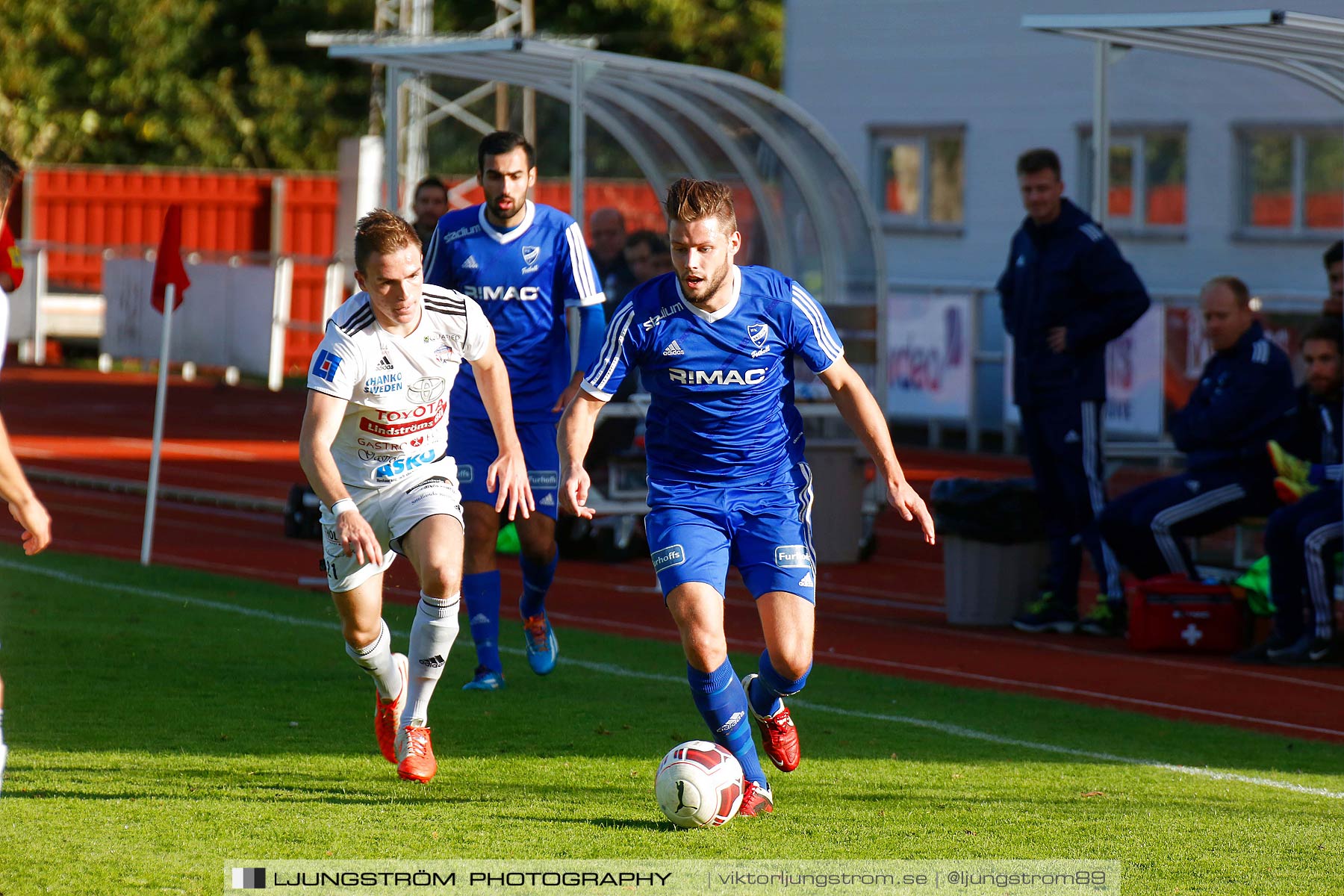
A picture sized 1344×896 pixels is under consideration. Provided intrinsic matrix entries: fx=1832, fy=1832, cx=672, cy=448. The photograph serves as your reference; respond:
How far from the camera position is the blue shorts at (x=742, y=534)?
589 centimetres

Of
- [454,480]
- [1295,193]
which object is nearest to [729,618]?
[454,480]

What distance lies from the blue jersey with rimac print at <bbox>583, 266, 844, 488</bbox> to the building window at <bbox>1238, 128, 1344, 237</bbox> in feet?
45.6

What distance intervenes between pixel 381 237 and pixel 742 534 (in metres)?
1.56

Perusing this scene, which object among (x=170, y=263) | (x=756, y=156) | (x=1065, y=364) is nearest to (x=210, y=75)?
(x=756, y=156)

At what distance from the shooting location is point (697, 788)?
5605 mm

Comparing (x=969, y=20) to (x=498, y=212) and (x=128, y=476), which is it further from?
(x=498, y=212)

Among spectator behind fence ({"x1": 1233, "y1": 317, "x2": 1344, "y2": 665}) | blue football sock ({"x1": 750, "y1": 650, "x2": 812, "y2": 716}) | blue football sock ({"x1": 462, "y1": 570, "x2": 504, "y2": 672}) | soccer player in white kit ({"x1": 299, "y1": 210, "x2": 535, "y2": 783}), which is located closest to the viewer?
blue football sock ({"x1": 750, "y1": 650, "x2": 812, "y2": 716})

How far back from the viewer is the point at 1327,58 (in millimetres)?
10477

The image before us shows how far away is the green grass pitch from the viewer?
547cm

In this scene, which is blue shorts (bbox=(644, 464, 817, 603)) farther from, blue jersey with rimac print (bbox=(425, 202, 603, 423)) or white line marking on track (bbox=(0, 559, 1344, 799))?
blue jersey with rimac print (bbox=(425, 202, 603, 423))

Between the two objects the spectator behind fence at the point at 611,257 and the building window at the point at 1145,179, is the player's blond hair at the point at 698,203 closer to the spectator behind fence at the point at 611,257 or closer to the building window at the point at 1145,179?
the spectator behind fence at the point at 611,257

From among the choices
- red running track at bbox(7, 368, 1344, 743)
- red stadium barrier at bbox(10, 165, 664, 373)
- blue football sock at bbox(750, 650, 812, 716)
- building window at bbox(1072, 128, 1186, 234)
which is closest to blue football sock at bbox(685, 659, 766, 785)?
blue football sock at bbox(750, 650, 812, 716)

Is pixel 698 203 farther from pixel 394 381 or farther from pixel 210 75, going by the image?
pixel 210 75

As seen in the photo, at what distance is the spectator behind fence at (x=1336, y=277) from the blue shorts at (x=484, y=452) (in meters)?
4.41
